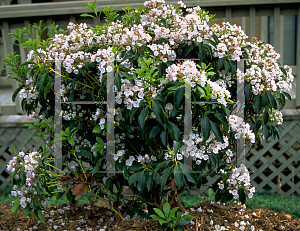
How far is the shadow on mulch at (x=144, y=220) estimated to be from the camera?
7.85 ft

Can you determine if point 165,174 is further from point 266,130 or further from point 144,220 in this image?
point 266,130

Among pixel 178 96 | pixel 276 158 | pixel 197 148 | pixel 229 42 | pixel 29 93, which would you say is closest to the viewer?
pixel 178 96

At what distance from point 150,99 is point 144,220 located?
1.09 meters

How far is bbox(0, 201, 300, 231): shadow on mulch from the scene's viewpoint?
94.2 inches

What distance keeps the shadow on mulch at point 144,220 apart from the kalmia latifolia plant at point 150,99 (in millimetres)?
195

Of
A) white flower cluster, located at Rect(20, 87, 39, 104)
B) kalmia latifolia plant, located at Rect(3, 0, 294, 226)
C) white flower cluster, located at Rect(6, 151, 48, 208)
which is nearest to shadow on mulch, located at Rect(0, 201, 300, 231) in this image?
kalmia latifolia plant, located at Rect(3, 0, 294, 226)

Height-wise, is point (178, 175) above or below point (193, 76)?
below

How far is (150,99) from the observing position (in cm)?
188

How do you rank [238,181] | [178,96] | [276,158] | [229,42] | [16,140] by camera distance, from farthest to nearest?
[16,140] < [276,158] < [229,42] < [238,181] < [178,96]

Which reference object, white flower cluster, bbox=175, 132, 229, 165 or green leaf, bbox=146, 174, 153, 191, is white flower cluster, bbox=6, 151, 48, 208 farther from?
white flower cluster, bbox=175, 132, 229, 165

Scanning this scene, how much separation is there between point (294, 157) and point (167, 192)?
6.63 feet

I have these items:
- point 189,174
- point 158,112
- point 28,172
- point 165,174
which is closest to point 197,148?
point 189,174

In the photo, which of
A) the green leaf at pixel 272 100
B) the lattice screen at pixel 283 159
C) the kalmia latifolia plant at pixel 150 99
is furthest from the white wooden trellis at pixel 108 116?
the lattice screen at pixel 283 159

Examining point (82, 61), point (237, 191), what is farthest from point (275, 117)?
point (82, 61)
